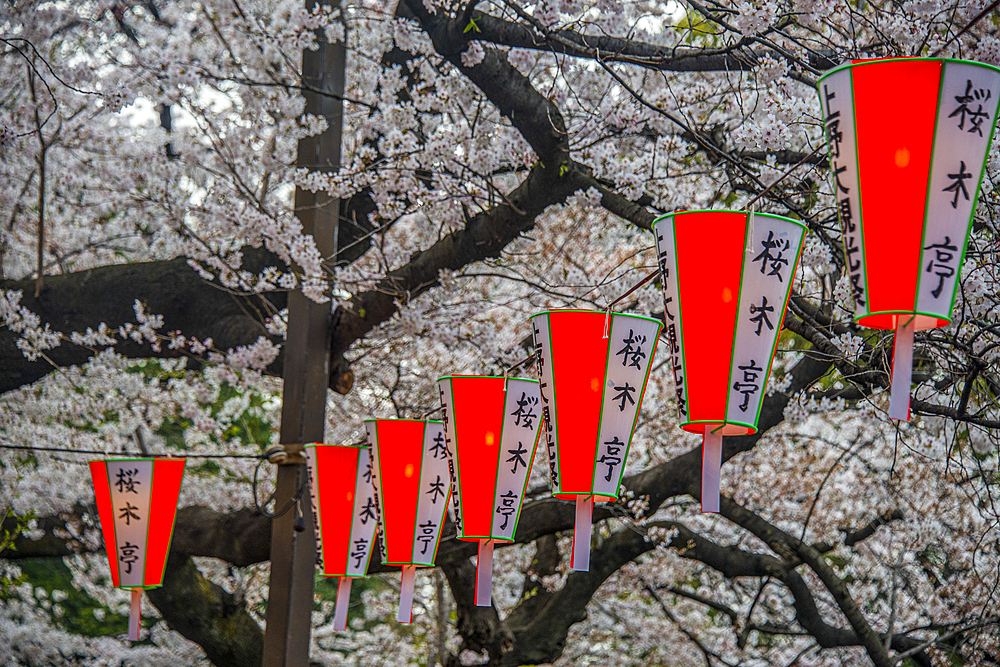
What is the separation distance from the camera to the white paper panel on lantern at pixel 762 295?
2436 millimetres

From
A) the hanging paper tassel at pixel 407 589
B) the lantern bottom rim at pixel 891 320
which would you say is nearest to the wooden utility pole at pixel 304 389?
the hanging paper tassel at pixel 407 589

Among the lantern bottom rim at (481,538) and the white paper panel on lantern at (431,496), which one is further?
the white paper panel on lantern at (431,496)

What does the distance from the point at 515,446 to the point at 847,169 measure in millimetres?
1806

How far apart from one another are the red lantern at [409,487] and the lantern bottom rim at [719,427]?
1682 mm

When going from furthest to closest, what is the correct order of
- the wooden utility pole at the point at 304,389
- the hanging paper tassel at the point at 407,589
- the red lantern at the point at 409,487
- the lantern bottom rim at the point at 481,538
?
the wooden utility pole at the point at 304,389
the hanging paper tassel at the point at 407,589
the red lantern at the point at 409,487
the lantern bottom rim at the point at 481,538

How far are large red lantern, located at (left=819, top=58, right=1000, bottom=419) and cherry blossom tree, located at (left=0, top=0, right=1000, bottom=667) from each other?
1.30 meters

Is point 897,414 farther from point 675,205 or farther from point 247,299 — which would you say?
point 247,299

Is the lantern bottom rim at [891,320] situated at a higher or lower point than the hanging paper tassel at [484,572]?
higher

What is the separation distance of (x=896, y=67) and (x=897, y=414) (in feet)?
2.88

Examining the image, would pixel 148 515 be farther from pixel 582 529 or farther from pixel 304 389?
pixel 582 529

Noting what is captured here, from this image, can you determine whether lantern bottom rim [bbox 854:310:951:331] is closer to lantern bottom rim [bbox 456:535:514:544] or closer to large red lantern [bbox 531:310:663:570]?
large red lantern [bbox 531:310:663:570]

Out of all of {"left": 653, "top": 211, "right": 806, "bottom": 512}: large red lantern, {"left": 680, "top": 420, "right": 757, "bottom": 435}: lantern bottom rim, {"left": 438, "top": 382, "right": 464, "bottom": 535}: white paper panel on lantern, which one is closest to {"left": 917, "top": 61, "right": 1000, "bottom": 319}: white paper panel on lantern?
{"left": 653, "top": 211, "right": 806, "bottom": 512}: large red lantern

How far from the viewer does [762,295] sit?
2463mm

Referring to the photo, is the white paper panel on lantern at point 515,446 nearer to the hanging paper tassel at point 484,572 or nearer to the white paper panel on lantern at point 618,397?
the hanging paper tassel at point 484,572
